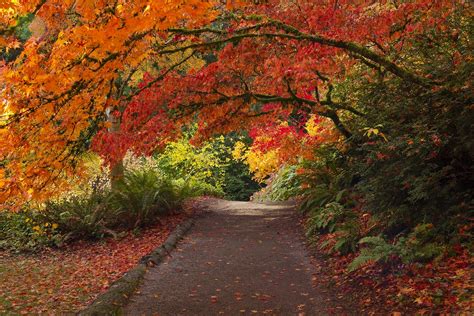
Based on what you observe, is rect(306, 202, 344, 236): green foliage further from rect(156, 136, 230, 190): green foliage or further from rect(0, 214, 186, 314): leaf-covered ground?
rect(156, 136, 230, 190): green foliage

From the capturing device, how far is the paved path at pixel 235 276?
577 centimetres

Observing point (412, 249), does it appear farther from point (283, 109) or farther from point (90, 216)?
point (90, 216)

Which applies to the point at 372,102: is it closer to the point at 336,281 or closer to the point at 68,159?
the point at 336,281

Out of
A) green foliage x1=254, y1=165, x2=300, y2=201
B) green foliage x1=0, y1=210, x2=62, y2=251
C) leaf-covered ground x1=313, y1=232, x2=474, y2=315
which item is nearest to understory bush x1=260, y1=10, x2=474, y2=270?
leaf-covered ground x1=313, y1=232, x2=474, y2=315

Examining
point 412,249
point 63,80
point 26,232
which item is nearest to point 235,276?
point 412,249

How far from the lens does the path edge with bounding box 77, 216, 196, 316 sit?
5.45 meters

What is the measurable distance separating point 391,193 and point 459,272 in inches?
59.0

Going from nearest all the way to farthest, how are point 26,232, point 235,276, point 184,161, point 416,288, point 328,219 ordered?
1. point 416,288
2. point 235,276
3. point 328,219
4. point 26,232
5. point 184,161

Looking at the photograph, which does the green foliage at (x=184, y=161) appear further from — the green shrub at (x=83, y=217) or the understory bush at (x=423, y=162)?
the understory bush at (x=423, y=162)

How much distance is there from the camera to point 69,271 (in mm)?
8289

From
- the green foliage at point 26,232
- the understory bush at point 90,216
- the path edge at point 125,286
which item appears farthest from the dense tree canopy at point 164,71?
the green foliage at point 26,232

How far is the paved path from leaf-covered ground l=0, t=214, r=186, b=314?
2.32 ft

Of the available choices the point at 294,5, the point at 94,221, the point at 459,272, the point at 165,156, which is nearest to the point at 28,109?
the point at 459,272

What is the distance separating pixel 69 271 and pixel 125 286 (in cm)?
247
